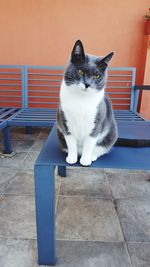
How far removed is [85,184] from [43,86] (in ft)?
5.59

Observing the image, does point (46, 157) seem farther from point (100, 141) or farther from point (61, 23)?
point (61, 23)

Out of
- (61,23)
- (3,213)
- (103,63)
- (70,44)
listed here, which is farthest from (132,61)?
A: (3,213)

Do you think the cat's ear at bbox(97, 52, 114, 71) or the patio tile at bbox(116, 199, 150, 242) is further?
the patio tile at bbox(116, 199, 150, 242)

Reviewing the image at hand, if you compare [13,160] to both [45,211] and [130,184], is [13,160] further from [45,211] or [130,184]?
[45,211]

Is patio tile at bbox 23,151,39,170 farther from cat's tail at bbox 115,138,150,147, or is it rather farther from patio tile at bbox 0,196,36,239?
cat's tail at bbox 115,138,150,147

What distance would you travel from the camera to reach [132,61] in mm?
2859

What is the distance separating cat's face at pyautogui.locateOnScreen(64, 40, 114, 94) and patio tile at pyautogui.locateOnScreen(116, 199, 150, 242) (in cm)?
88

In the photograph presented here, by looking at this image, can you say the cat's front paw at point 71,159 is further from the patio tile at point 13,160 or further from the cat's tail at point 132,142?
the patio tile at point 13,160

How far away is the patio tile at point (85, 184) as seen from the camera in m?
1.65

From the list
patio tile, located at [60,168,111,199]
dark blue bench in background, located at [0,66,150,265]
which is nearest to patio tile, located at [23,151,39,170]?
dark blue bench in background, located at [0,66,150,265]

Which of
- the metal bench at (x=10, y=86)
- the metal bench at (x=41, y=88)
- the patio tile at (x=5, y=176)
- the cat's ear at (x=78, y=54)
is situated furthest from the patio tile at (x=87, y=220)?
the metal bench at (x=10, y=86)

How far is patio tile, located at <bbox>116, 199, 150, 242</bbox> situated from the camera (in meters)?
1.24

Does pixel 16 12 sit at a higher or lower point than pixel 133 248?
higher

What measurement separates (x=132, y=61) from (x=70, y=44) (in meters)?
0.85
